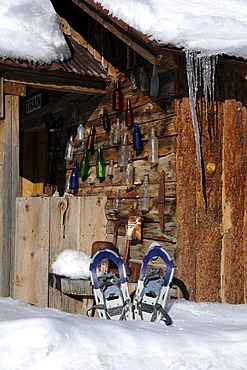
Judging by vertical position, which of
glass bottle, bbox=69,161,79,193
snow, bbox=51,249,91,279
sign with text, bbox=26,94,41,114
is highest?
sign with text, bbox=26,94,41,114

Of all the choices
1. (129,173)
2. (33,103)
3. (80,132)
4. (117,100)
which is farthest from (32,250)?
(33,103)

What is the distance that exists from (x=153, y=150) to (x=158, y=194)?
526 mm

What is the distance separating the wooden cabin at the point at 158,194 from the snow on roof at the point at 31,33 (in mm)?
165

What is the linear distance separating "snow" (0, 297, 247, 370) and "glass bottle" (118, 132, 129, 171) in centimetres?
336

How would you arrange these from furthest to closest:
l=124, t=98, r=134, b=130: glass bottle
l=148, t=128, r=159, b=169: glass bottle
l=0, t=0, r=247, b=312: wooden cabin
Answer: l=124, t=98, r=134, b=130: glass bottle
l=148, t=128, r=159, b=169: glass bottle
l=0, t=0, r=247, b=312: wooden cabin

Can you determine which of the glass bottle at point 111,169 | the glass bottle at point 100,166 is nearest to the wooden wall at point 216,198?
the glass bottle at point 111,169

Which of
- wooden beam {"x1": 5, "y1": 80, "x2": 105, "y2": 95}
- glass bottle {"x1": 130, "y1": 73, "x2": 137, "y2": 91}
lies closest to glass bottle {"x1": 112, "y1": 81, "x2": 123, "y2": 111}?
glass bottle {"x1": 130, "y1": 73, "x2": 137, "y2": 91}

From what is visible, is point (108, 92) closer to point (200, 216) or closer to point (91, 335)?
point (200, 216)

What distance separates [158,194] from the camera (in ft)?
23.0

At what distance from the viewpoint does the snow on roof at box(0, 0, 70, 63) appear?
724 cm

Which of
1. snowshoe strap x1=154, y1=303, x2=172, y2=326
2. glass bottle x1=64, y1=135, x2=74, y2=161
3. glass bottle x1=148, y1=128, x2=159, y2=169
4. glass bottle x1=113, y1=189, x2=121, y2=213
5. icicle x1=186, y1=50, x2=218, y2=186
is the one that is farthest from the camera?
glass bottle x1=64, y1=135, x2=74, y2=161

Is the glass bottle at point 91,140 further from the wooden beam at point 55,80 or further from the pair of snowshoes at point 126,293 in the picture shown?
the pair of snowshoes at point 126,293

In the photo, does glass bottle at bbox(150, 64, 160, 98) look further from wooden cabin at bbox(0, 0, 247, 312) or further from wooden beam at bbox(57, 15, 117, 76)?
wooden beam at bbox(57, 15, 117, 76)

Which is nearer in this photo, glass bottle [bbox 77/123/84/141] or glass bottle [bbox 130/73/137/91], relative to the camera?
glass bottle [bbox 130/73/137/91]
